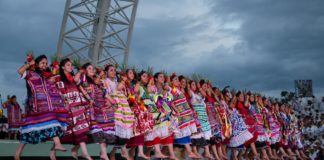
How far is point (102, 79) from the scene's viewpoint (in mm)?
6168

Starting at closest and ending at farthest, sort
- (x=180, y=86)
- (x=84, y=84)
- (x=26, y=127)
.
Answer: (x=26, y=127) < (x=84, y=84) < (x=180, y=86)

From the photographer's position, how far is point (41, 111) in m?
5.09

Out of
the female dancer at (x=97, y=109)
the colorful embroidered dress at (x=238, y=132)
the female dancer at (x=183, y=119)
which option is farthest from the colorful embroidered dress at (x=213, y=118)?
the female dancer at (x=97, y=109)

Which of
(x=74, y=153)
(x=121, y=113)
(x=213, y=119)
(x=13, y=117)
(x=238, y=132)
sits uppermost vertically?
(x=13, y=117)

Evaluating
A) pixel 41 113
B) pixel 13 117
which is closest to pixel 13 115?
pixel 13 117

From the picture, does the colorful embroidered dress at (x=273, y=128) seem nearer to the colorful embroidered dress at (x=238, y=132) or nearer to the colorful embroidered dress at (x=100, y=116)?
the colorful embroidered dress at (x=238, y=132)

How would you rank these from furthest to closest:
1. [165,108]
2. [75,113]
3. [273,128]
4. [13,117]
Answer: [13,117] < [273,128] < [165,108] < [75,113]

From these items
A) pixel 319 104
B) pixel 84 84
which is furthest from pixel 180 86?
pixel 319 104

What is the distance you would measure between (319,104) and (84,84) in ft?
37.8

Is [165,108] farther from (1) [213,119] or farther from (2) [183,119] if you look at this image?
(1) [213,119]

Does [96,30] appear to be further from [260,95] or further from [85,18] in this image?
[260,95]

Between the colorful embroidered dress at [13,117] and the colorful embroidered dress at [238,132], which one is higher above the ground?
the colorful embroidered dress at [13,117]

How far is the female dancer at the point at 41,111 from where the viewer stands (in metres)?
5.05

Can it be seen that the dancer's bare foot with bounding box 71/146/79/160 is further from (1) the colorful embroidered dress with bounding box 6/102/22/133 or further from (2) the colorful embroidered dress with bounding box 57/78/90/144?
(1) the colorful embroidered dress with bounding box 6/102/22/133
